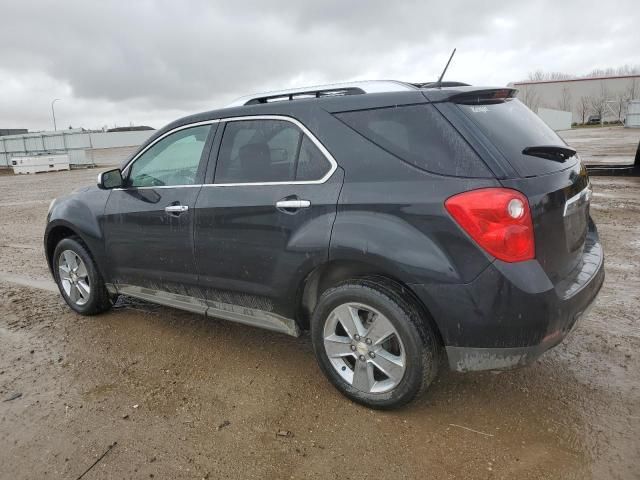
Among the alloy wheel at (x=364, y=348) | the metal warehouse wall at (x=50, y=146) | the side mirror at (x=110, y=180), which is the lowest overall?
the alloy wheel at (x=364, y=348)

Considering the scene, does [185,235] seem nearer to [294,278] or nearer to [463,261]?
[294,278]

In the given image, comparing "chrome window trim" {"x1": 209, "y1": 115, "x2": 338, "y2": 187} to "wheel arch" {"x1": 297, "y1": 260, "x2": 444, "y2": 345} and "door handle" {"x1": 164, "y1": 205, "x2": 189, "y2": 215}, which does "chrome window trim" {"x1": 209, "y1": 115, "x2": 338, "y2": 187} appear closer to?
"door handle" {"x1": 164, "y1": 205, "x2": 189, "y2": 215}

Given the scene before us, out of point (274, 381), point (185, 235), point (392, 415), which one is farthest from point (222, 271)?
point (392, 415)

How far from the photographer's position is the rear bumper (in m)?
2.41

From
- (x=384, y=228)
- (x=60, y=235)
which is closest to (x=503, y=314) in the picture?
(x=384, y=228)

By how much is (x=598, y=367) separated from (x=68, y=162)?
111 ft

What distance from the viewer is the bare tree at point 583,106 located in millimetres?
73438

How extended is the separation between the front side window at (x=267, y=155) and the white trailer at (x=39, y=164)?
30853 millimetres

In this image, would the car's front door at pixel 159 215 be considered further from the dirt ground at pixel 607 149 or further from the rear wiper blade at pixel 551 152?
the dirt ground at pixel 607 149

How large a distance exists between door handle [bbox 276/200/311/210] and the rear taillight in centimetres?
92

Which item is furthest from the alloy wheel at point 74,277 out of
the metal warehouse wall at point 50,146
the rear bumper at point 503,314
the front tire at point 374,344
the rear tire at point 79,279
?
the metal warehouse wall at point 50,146

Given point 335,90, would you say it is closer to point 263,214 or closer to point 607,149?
point 263,214

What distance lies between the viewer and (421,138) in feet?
8.76

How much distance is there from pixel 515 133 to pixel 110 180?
10.1 feet
